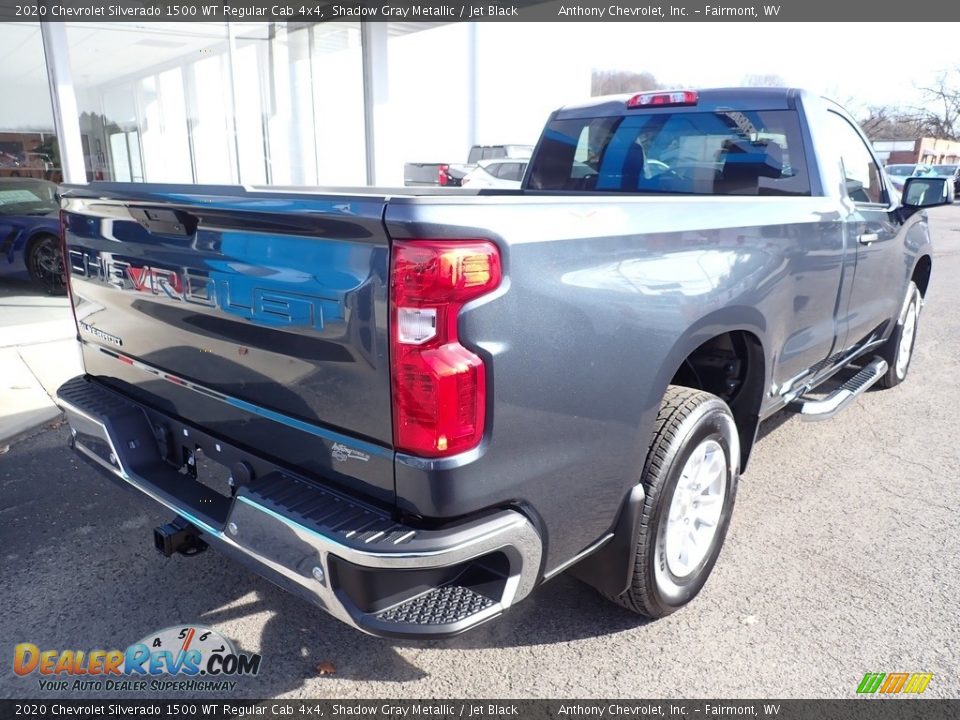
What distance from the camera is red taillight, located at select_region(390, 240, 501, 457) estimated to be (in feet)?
5.60

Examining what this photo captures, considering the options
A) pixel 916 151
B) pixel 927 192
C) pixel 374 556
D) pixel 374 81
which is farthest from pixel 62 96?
pixel 916 151

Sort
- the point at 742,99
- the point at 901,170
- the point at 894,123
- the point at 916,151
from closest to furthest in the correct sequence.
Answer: the point at 742,99 → the point at 901,170 → the point at 916,151 → the point at 894,123

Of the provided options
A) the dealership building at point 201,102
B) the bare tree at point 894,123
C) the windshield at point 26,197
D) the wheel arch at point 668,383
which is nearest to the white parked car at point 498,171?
the dealership building at point 201,102

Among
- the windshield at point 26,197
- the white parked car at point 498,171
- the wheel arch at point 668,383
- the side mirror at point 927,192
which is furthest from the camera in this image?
the white parked car at point 498,171

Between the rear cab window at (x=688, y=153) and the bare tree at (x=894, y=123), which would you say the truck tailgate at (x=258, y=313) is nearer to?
the rear cab window at (x=688, y=153)

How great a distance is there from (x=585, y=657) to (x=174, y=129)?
33.5ft

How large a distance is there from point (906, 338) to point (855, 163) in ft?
7.02

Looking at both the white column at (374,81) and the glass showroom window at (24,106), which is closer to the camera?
the glass showroom window at (24,106)

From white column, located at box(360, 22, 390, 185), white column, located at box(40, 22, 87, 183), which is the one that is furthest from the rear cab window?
white column, located at box(360, 22, 390, 185)

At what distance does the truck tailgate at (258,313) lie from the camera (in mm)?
1811

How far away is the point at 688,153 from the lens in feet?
12.5

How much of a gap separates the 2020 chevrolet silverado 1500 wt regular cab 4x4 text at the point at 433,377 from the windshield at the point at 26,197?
17.6 ft

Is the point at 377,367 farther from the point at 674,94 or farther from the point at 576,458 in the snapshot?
the point at 674,94

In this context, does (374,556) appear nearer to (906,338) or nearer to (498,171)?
(906,338)
